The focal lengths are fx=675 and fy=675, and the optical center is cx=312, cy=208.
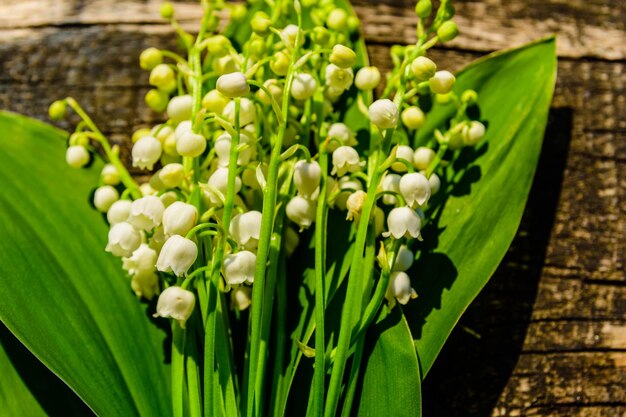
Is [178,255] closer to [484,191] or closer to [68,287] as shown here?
[68,287]

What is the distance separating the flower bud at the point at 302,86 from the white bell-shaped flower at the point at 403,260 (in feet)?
0.76

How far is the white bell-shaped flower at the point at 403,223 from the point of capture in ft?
2.61

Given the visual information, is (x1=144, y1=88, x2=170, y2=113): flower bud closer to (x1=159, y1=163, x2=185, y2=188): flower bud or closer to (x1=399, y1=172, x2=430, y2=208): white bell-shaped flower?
(x1=159, y1=163, x2=185, y2=188): flower bud

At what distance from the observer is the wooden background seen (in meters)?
1.01

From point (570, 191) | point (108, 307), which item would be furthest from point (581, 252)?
point (108, 307)

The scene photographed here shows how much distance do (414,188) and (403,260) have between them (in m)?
0.11

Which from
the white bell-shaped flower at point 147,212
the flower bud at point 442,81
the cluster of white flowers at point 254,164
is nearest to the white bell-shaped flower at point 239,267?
the cluster of white flowers at point 254,164

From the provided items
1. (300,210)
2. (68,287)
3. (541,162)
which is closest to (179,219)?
(300,210)

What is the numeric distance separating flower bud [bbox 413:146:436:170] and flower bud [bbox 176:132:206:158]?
294mm

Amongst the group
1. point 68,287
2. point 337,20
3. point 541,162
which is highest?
point 337,20

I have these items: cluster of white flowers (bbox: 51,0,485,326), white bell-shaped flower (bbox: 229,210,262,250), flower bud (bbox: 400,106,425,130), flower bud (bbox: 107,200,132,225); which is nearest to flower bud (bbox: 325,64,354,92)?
cluster of white flowers (bbox: 51,0,485,326)

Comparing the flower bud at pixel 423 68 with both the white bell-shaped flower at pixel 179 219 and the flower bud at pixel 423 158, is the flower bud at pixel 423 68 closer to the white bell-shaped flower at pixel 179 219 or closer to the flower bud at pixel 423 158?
the flower bud at pixel 423 158

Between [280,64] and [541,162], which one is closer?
[280,64]

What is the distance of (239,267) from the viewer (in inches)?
30.8
